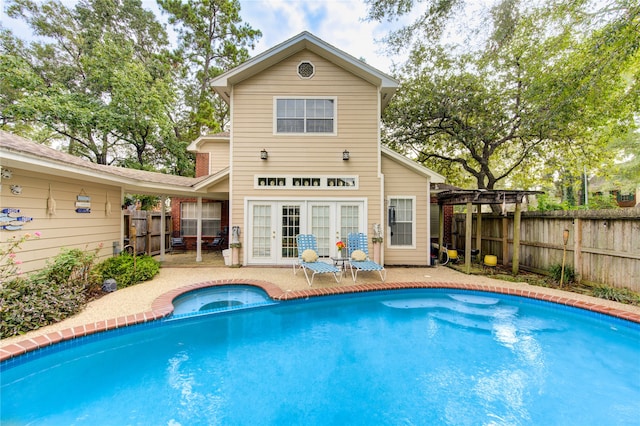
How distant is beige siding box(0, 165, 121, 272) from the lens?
4754mm

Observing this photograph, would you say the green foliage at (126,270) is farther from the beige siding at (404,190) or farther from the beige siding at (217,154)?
the beige siding at (404,190)

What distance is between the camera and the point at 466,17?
28.2ft

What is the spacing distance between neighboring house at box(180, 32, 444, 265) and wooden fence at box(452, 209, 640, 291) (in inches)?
143

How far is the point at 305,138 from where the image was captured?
8141mm

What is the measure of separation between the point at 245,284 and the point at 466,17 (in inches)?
435

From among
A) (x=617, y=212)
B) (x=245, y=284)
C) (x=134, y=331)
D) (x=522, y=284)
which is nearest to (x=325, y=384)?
(x=134, y=331)

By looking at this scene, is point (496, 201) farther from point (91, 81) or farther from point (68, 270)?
point (91, 81)

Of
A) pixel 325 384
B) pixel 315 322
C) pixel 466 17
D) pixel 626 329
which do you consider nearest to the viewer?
pixel 325 384

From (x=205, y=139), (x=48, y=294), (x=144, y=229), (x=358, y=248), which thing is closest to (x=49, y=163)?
(x=48, y=294)

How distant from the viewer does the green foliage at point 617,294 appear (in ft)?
17.1

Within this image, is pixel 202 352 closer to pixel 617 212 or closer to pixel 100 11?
pixel 617 212

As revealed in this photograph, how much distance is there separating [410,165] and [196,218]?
10133 millimetres

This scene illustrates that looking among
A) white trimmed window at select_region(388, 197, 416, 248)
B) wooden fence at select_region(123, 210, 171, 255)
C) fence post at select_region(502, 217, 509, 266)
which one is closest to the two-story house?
white trimmed window at select_region(388, 197, 416, 248)

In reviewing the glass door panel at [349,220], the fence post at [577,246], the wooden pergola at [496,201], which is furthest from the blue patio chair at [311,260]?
the fence post at [577,246]
